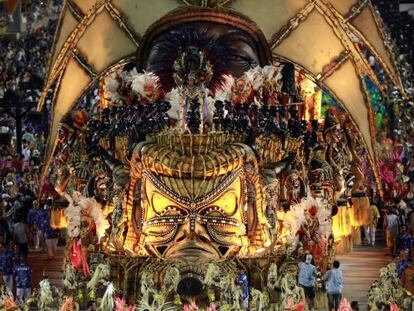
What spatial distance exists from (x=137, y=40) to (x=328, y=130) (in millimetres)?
3885

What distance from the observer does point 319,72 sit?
3152 cm

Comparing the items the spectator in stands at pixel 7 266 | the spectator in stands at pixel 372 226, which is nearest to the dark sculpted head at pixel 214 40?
the spectator in stands at pixel 7 266

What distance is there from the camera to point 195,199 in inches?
1065

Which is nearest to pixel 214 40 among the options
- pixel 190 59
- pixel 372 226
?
pixel 190 59

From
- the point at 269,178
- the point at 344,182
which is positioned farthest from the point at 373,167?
the point at 269,178

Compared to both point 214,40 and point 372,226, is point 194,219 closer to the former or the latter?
point 214,40

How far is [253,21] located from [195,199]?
5.12m

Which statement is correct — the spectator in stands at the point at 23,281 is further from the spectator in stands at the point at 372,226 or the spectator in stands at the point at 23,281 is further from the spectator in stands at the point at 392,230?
the spectator in stands at the point at 372,226

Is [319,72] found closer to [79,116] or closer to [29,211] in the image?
[79,116]

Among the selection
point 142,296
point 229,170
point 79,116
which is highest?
point 79,116

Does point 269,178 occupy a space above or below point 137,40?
below

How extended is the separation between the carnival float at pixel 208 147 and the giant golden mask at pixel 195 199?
22 millimetres

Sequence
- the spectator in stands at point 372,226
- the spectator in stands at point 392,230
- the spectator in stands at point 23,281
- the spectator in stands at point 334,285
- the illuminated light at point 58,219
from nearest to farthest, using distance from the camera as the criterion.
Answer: the spectator in stands at point 334,285 → the spectator in stands at point 23,281 → the illuminated light at point 58,219 → the spectator in stands at point 392,230 → the spectator in stands at point 372,226

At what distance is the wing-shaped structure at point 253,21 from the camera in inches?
1230
